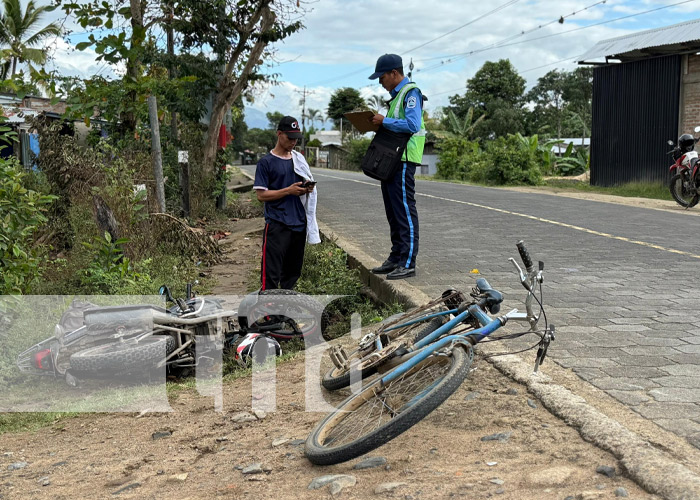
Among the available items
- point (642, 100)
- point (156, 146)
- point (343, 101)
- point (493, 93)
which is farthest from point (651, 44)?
point (343, 101)

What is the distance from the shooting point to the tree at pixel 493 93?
5122 centimetres

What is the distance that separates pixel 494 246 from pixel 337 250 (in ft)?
6.33

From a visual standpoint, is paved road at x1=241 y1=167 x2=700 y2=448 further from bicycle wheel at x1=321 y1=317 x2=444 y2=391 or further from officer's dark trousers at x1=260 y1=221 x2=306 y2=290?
officer's dark trousers at x1=260 y1=221 x2=306 y2=290

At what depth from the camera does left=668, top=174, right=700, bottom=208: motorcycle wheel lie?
13773mm

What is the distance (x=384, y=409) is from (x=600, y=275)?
4110 mm

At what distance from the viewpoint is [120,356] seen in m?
5.24

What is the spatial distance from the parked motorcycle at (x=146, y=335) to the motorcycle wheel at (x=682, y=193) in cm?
1053

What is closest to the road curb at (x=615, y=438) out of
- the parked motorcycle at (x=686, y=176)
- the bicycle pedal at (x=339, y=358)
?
the bicycle pedal at (x=339, y=358)

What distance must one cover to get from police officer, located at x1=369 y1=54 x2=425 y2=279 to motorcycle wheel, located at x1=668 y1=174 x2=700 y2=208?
9.23 m

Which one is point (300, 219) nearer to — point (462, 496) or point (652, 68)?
point (462, 496)

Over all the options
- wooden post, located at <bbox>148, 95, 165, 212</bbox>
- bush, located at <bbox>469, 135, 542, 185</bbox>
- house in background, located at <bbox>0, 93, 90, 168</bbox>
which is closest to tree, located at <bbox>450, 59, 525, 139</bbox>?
bush, located at <bbox>469, 135, 542, 185</bbox>

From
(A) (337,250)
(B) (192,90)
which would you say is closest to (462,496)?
(A) (337,250)

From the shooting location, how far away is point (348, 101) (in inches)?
3206

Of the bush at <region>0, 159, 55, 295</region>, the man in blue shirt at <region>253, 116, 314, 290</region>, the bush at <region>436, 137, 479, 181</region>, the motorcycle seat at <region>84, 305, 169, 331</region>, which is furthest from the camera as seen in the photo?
the bush at <region>436, 137, 479, 181</region>
